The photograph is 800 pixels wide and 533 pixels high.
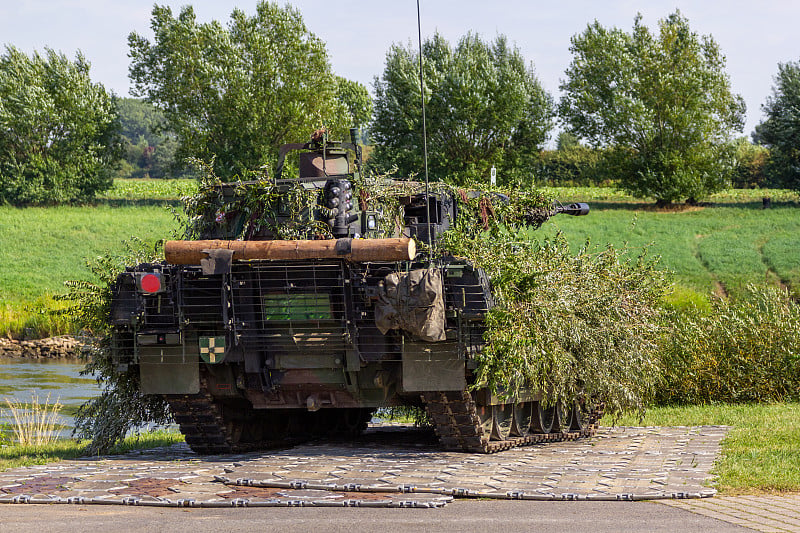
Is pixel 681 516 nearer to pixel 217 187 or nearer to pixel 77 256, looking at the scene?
pixel 217 187

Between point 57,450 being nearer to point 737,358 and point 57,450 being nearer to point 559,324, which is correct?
point 559,324

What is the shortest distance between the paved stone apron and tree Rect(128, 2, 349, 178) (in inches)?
1575

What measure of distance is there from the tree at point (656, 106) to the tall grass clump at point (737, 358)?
35.2 m

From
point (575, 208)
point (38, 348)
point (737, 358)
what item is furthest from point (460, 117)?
point (575, 208)

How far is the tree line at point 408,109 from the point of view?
5134cm

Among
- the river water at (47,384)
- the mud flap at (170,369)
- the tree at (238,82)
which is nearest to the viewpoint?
the mud flap at (170,369)

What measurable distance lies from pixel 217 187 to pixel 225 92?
40.4m

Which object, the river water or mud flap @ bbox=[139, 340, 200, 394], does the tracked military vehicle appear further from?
the river water

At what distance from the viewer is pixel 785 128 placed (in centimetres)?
5334

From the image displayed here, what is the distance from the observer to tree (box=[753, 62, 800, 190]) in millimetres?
53125

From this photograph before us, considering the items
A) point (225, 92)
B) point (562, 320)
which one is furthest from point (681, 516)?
point (225, 92)

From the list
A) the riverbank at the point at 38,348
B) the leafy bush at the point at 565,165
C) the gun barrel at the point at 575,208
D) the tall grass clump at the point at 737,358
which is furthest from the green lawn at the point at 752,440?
the leafy bush at the point at 565,165

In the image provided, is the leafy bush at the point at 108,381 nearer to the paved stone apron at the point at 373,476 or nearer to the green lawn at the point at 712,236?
the paved stone apron at the point at 373,476

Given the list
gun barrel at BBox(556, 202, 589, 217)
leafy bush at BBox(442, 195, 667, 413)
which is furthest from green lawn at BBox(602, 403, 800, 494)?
gun barrel at BBox(556, 202, 589, 217)
